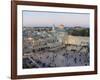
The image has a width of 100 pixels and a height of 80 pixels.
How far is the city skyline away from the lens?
1987 mm

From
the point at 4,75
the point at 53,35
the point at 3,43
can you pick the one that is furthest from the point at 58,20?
the point at 4,75

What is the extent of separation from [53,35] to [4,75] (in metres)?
0.61

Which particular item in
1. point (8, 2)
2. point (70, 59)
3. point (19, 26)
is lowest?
point (70, 59)

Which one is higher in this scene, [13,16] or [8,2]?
[8,2]

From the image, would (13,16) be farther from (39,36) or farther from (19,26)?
(39,36)

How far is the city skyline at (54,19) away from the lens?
6.52ft

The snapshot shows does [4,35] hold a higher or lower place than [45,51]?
higher

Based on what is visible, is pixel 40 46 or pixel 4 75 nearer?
pixel 4 75

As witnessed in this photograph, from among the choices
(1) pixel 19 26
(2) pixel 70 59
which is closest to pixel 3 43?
(1) pixel 19 26

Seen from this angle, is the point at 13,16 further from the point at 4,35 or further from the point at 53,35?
the point at 53,35

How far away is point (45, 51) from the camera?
80.6 inches

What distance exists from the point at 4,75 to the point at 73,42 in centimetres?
77

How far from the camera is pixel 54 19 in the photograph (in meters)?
2.07

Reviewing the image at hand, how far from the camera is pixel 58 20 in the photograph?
208 centimetres
